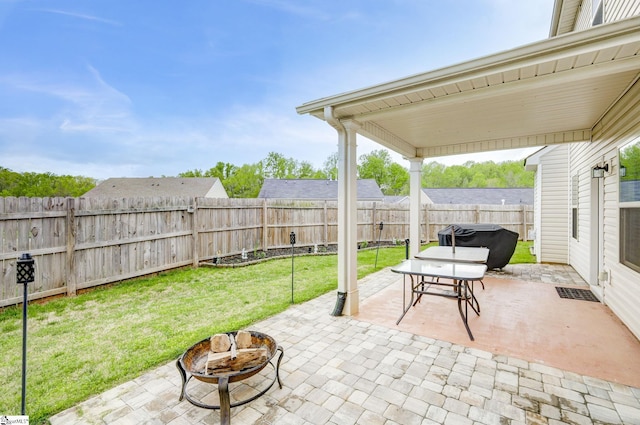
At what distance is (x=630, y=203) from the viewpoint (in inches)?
128

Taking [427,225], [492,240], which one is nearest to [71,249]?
[492,240]

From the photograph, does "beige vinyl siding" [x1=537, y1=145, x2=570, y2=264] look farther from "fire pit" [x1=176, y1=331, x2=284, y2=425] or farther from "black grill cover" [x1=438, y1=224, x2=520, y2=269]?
"fire pit" [x1=176, y1=331, x2=284, y2=425]

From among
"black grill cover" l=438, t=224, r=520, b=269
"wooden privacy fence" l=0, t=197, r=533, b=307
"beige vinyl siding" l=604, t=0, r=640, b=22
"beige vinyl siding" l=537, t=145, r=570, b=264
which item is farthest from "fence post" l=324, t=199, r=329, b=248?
"beige vinyl siding" l=604, t=0, r=640, b=22

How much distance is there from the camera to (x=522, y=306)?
4328 mm

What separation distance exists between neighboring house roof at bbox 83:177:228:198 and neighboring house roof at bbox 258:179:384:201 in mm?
4705

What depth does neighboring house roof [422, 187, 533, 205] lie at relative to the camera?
20781mm

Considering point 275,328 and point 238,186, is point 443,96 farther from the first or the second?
point 238,186

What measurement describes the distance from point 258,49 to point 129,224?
49.0 ft

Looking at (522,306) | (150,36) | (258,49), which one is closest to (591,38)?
(522,306)

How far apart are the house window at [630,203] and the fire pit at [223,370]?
4.09m

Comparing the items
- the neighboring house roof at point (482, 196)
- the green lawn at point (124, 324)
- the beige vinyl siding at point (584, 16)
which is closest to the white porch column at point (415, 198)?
the green lawn at point (124, 324)

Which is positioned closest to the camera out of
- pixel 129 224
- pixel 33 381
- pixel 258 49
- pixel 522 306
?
pixel 33 381

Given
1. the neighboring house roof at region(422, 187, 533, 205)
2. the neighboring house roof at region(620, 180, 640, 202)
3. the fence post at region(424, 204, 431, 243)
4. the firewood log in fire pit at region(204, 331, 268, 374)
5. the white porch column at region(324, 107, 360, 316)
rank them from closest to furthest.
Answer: the firewood log in fire pit at region(204, 331, 268, 374), the neighboring house roof at region(620, 180, 640, 202), the white porch column at region(324, 107, 360, 316), the fence post at region(424, 204, 431, 243), the neighboring house roof at region(422, 187, 533, 205)

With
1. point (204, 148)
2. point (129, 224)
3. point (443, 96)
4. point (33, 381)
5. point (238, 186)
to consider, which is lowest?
A: point (33, 381)
